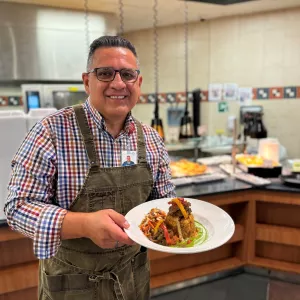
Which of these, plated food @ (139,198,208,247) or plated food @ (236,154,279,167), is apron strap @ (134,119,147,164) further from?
plated food @ (236,154,279,167)

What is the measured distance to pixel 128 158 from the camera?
143 cm

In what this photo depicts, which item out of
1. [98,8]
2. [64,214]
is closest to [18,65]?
[98,8]

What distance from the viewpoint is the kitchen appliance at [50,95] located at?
13.0ft

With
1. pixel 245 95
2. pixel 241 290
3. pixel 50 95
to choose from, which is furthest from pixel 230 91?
pixel 241 290

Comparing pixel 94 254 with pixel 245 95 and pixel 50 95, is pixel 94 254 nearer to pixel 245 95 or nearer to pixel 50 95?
pixel 50 95

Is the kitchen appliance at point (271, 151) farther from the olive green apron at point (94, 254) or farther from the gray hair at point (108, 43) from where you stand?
the gray hair at point (108, 43)

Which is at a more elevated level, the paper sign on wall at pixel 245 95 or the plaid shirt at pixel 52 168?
the paper sign on wall at pixel 245 95

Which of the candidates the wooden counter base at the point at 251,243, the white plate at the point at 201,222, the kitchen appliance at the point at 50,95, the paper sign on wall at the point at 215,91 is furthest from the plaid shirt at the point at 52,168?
the paper sign on wall at the point at 215,91

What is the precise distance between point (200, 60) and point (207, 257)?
335 centimetres

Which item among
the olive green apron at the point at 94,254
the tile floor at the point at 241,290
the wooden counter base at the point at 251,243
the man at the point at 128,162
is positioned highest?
the man at the point at 128,162

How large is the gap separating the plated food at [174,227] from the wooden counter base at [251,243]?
3.78ft

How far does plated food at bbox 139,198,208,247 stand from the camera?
1296 mm

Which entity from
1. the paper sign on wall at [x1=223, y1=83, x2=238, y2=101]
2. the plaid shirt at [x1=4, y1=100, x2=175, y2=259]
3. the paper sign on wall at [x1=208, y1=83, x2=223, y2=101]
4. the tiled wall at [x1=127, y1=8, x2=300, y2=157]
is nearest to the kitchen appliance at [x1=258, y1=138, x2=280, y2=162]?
the tiled wall at [x1=127, y1=8, x2=300, y2=157]

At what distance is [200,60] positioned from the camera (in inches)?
199
